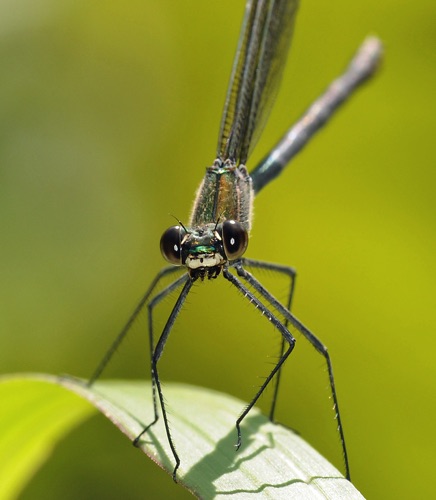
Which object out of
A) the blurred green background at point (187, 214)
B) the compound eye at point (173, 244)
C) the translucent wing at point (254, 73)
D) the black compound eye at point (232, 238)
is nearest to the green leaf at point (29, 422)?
the blurred green background at point (187, 214)

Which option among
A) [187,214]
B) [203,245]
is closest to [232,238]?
[203,245]

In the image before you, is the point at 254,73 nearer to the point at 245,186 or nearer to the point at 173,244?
the point at 245,186

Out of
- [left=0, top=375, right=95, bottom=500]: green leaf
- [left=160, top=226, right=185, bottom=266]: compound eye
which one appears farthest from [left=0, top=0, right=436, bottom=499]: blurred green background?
[left=160, top=226, right=185, bottom=266]: compound eye

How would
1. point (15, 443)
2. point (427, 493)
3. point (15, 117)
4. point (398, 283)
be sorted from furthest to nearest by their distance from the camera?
point (15, 117) < point (398, 283) < point (427, 493) < point (15, 443)

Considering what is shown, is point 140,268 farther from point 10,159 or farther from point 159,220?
point 10,159

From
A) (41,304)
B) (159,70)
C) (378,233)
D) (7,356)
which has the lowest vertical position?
(7,356)

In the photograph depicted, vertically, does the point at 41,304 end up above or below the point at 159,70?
below

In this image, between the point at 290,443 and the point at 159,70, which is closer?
the point at 290,443

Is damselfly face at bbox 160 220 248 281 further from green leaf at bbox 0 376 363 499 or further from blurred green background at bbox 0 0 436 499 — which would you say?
blurred green background at bbox 0 0 436 499

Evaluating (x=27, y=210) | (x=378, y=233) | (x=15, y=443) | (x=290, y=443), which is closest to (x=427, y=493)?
(x=290, y=443)
